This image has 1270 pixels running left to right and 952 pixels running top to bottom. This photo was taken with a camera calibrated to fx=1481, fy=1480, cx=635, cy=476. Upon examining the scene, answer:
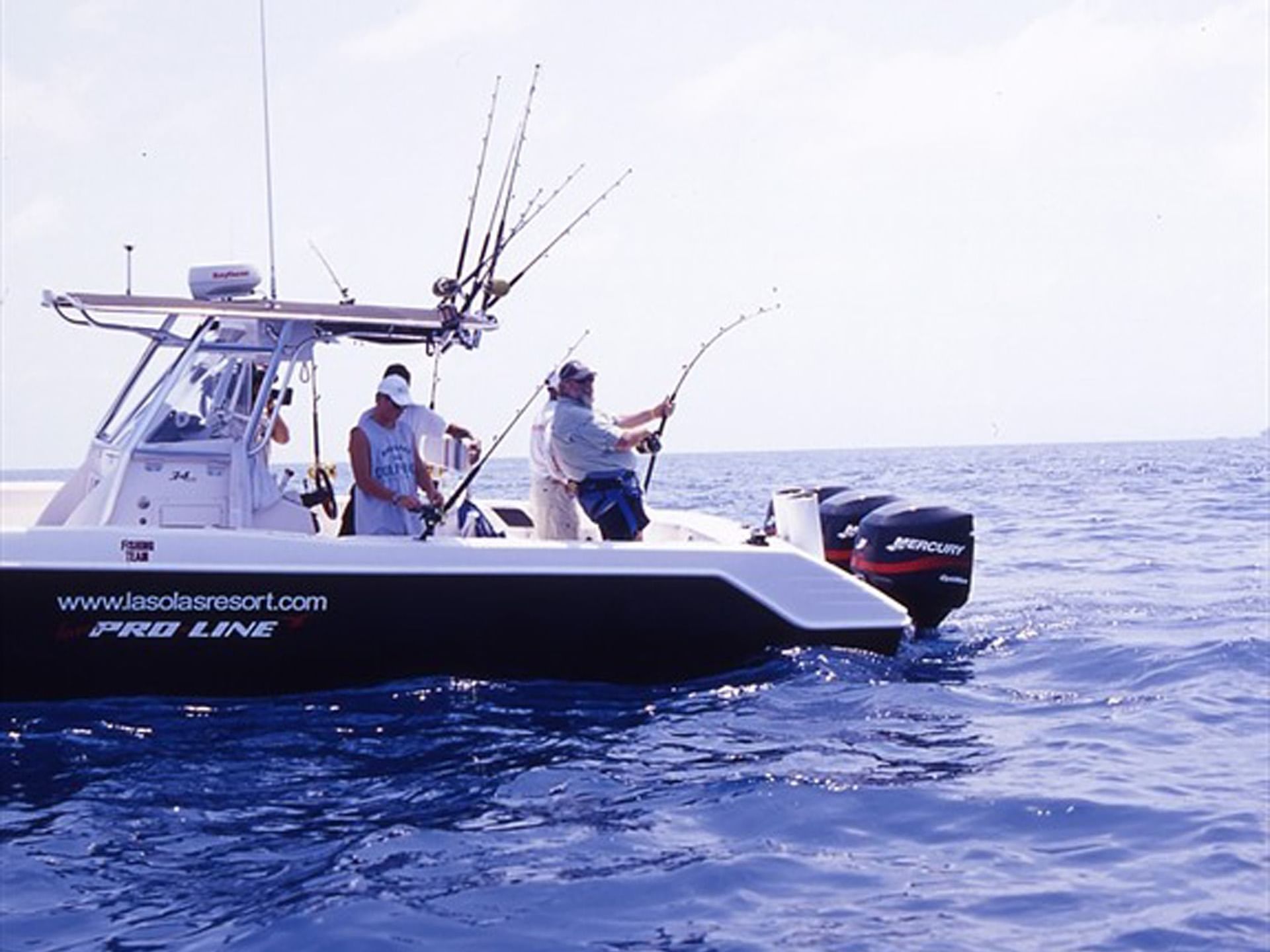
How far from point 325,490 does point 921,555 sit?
3.61 metres

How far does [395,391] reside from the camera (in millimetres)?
7844

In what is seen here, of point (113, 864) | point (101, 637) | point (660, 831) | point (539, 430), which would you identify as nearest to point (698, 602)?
point (539, 430)

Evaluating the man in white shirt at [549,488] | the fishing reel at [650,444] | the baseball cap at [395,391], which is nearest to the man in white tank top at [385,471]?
the baseball cap at [395,391]

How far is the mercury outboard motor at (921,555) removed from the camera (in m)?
8.95

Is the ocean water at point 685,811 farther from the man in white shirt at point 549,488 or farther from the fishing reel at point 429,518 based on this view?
the man in white shirt at point 549,488

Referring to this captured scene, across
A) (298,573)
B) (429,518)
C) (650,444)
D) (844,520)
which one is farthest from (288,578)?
(844,520)

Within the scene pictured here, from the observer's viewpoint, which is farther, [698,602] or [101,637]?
[698,602]

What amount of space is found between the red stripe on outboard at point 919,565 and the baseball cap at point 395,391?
10.1ft

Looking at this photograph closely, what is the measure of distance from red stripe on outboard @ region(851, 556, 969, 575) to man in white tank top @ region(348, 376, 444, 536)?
2.80 m

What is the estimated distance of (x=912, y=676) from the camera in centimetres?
816

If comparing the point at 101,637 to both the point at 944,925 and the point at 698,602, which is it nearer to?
the point at 698,602

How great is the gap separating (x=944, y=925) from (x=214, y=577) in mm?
4023

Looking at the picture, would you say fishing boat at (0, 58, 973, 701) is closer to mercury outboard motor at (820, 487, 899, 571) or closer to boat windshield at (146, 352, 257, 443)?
boat windshield at (146, 352, 257, 443)

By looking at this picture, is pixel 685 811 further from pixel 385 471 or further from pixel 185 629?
pixel 385 471
